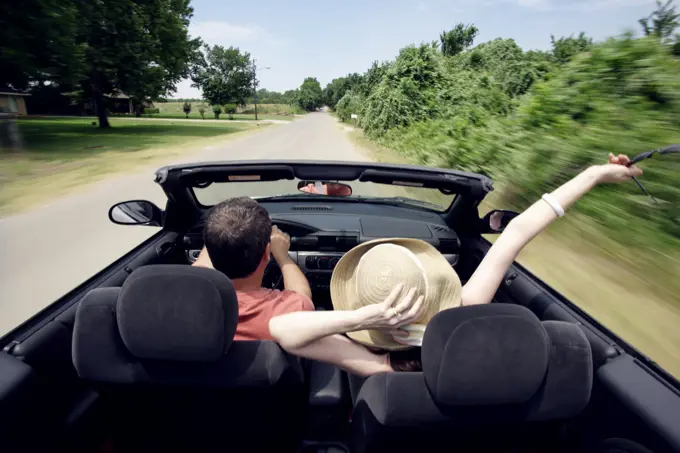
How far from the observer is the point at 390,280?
157 cm

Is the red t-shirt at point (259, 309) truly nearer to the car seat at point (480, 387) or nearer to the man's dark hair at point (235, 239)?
the man's dark hair at point (235, 239)

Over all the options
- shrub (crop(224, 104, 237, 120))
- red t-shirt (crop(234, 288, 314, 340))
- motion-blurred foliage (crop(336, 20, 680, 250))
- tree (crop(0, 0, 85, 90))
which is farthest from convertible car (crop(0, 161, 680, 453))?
shrub (crop(224, 104, 237, 120))

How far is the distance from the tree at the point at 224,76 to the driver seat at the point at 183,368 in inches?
3372

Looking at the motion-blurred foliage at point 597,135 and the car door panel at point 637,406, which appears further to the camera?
the motion-blurred foliage at point 597,135

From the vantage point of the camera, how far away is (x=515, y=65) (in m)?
26.0

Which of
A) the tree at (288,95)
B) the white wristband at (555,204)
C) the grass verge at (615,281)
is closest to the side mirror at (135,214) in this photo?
the white wristband at (555,204)

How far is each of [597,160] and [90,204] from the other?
8999 mm

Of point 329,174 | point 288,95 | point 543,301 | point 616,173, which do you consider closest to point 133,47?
point 329,174

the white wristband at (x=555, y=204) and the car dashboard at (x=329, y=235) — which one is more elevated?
the white wristband at (x=555, y=204)

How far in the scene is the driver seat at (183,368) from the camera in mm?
1498

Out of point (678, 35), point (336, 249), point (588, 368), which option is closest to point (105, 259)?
point (336, 249)

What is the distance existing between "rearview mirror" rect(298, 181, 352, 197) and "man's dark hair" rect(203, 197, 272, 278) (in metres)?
1.49

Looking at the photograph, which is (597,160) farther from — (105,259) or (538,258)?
(105,259)

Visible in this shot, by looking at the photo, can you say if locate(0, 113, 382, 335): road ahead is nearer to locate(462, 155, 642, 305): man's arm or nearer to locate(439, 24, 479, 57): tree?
locate(462, 155, 642, 305): man's arm
